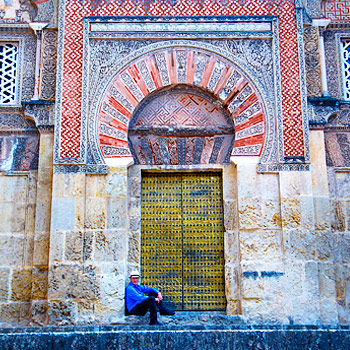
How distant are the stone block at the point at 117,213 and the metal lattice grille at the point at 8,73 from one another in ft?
5.79

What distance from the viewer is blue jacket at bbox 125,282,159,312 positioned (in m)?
5.27

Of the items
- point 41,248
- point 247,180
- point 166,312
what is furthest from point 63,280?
point 247,180

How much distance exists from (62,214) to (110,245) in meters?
0.61

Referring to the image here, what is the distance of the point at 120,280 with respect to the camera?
17.7 ft

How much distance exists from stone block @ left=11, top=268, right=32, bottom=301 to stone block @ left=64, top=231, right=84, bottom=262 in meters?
0.57

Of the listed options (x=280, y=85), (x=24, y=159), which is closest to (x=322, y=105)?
(x=280, y=85)

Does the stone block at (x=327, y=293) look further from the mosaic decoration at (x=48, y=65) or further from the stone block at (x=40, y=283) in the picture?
the mosaic decoration at (x=48, y=65)

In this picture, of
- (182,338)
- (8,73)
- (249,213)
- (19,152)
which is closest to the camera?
(182,338)

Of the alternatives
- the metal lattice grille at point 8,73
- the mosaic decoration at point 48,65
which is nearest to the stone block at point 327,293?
the mosaic decoration at point 48,65

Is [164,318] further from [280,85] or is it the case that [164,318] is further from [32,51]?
[32,51]

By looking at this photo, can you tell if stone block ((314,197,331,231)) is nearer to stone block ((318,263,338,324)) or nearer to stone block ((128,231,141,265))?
stone block ((318,263,338,324))

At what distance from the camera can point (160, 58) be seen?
19.7ft

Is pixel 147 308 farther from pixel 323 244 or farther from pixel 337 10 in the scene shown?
pixel 337 10

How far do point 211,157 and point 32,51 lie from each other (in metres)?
2.49
